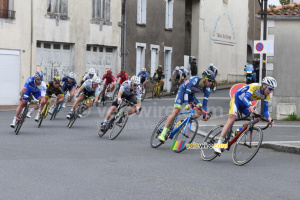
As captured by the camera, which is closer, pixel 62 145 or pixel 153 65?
pixel 62 145

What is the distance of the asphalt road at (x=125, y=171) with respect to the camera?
8.45 m

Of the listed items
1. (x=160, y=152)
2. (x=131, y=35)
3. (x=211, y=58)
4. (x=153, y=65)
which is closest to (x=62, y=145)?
(x=160, y=152)

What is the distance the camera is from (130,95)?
15.9 metres

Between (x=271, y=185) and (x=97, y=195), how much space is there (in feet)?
8.60

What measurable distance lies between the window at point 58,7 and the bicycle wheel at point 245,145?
2213 cm

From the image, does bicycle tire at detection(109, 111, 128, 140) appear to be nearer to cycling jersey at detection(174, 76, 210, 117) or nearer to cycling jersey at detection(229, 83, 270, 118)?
cycling jersey at detection(174, 76, 210, 117)

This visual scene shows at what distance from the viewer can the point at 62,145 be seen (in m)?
14.3

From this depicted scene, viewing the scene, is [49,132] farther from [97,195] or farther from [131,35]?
[131,35]

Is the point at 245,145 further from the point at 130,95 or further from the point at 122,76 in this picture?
the point at 122,76

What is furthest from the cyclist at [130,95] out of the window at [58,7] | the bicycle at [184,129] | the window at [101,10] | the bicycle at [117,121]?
the window at [101,10]

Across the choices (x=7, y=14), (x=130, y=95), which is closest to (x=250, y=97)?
(x=130, y=95)

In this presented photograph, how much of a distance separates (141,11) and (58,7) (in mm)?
8222

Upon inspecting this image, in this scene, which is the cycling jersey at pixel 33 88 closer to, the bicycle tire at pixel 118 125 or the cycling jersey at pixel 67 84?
the bicycle tire at pixel 118 125

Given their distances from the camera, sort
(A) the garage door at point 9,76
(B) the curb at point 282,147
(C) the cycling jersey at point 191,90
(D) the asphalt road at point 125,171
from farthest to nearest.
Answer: (A) the garage door at point 9,76 < (B) the curb at point 282,147 < (C) the cycling jersey at point 191,90 < (D) the asphalt road at point 125,171
